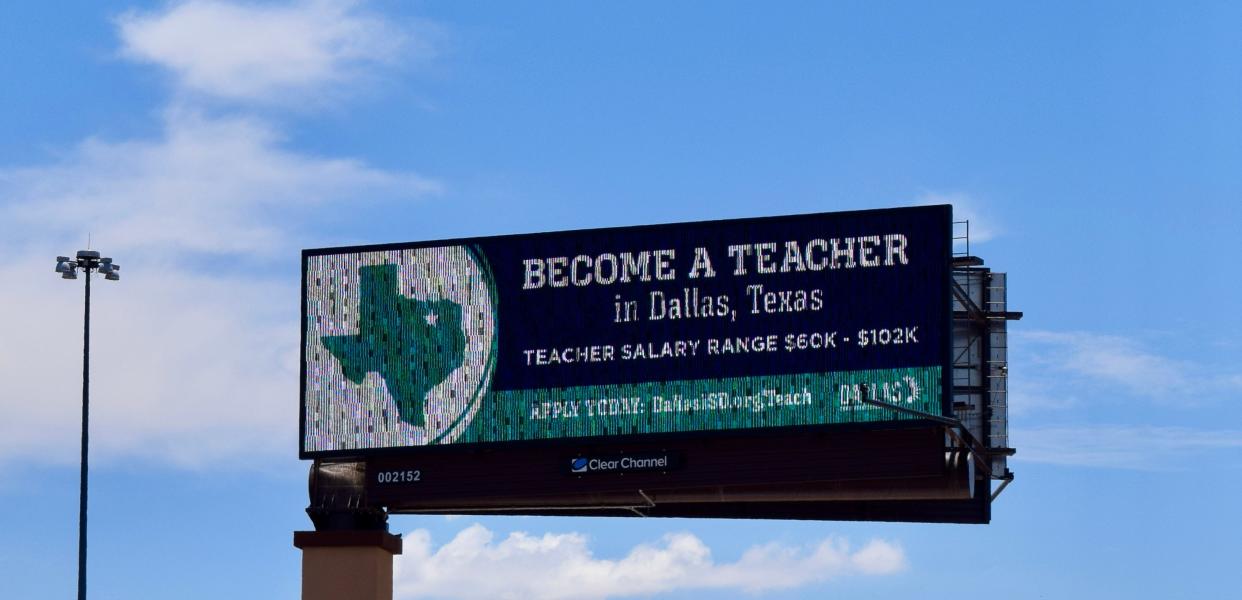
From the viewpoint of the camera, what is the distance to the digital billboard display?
171ft

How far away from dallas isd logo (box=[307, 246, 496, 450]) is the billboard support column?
212cm

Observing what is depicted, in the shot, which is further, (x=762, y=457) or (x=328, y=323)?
(x=328, y=323)

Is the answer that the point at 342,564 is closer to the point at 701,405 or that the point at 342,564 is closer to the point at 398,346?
the point at 398,346

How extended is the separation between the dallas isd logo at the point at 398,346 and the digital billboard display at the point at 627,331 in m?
0.03

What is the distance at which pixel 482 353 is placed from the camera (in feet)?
181

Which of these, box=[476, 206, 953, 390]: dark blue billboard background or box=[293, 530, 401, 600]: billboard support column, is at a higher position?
box=[476, 206, 953, 390]: dark blue billboard background

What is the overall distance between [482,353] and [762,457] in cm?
705

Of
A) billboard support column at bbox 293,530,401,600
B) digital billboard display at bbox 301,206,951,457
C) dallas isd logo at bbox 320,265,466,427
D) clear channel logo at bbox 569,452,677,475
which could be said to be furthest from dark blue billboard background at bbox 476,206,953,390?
billboard support column at bbox 293,530,401,600

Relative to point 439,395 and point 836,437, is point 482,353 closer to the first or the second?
point 439,395

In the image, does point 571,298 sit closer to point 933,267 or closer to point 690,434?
point 690,434

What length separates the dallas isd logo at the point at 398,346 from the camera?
55.2 metres

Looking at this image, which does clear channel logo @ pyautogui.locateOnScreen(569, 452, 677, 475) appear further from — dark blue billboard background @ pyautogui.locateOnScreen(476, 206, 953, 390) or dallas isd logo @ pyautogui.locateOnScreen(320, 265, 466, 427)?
dallas isd logo @ pyautogui.locateOnScreen(320, 265, 466, 427)

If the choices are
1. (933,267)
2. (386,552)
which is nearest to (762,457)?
(933,267)

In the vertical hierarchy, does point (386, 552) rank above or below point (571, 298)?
below
